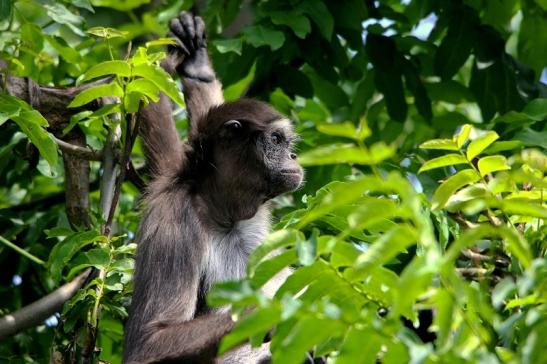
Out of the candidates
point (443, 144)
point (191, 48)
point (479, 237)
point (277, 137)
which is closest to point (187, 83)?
point (191, 48)

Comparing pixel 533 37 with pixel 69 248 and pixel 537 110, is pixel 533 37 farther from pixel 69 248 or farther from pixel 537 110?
pixel 69 248

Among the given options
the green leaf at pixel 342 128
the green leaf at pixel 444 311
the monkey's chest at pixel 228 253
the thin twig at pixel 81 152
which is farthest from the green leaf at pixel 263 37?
the green leaf at pixel 444 311

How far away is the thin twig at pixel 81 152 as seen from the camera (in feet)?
24.2

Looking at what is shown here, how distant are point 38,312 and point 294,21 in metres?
3.10

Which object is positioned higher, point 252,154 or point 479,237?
point 479,237

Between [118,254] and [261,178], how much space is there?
54.8 inches

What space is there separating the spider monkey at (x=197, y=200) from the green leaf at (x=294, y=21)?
659 mm

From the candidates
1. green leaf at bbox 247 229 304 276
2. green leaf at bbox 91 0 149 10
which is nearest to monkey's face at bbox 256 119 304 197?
green leaf at bbox 91 0 149 10

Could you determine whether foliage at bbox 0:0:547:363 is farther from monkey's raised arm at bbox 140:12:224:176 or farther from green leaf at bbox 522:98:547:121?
monkey's raised arm at bbox 140:12:224:176

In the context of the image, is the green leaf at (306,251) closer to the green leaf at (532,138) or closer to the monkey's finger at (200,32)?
the green leaf at (532,138)

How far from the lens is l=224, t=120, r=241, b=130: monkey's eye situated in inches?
321

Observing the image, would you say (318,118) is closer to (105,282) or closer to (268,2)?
(268,2)

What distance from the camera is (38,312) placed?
24.3 feet

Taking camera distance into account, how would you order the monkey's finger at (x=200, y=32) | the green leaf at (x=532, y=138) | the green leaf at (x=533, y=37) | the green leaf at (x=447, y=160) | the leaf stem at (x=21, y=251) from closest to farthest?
the green leaf at (x=447, y=160) < the green leaf at (x=532, y=138) < the leaf stem at (x=21, y=251) < the monkey's finger at (x=200, y=32) < the green leaf at (x=533, y=37)
